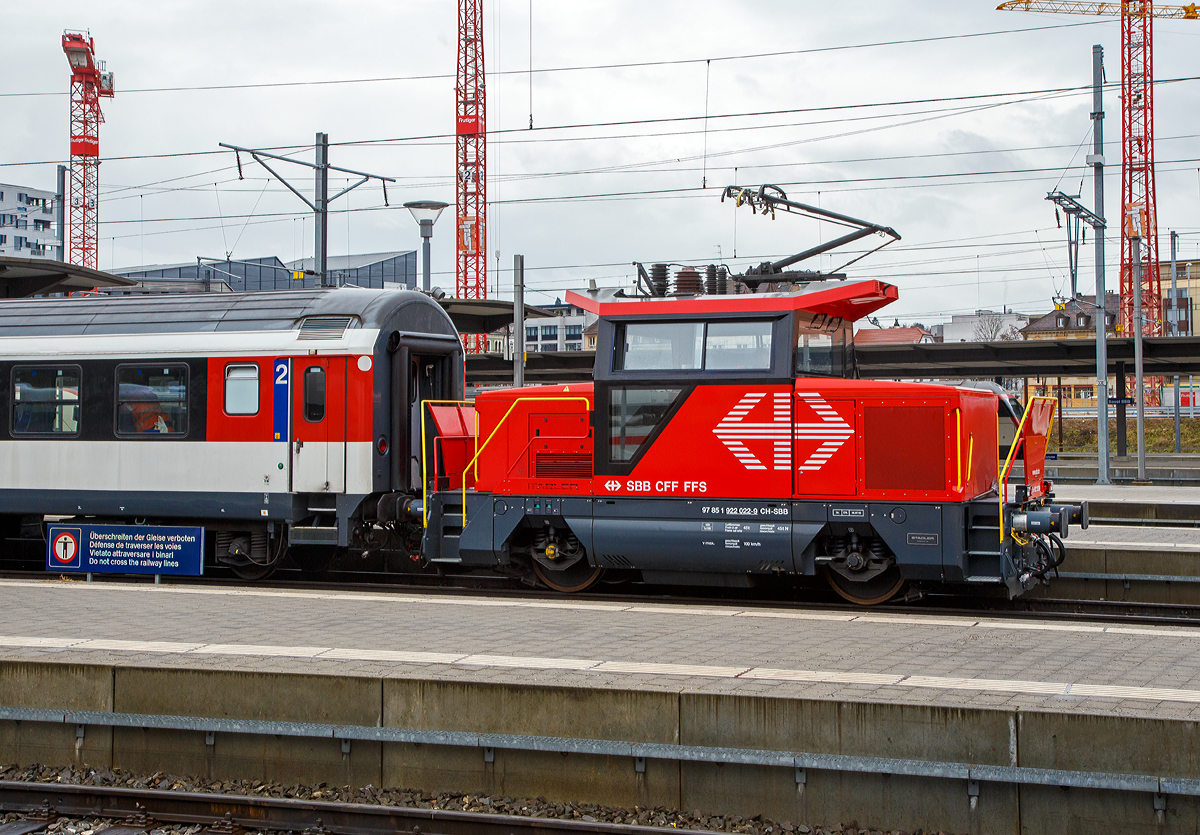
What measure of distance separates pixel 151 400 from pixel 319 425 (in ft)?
7.85

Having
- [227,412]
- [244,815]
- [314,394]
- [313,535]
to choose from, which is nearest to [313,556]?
[313,535]

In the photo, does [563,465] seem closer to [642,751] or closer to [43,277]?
[642,751]

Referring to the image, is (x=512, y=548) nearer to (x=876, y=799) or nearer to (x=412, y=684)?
(x=412, y=684)

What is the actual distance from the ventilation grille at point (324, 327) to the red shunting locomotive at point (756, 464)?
242 centimetres

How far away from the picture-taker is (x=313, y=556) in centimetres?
1506

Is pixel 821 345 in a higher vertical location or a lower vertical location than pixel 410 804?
higher

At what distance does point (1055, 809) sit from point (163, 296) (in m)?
12.7

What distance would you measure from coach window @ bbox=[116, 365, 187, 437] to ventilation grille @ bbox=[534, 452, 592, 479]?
15.7 ft

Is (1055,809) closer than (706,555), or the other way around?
(1055,809)

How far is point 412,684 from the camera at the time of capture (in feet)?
23.2

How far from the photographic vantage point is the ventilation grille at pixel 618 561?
455 inches

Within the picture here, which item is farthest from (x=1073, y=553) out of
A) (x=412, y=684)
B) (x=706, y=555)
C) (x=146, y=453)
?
(x=146, y=453)

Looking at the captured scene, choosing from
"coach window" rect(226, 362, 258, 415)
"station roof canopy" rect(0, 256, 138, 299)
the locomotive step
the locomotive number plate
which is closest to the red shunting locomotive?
the locomotive number plate

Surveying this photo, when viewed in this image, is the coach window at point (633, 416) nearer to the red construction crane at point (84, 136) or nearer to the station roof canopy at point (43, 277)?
the station roof canopy at point (43, 277)
